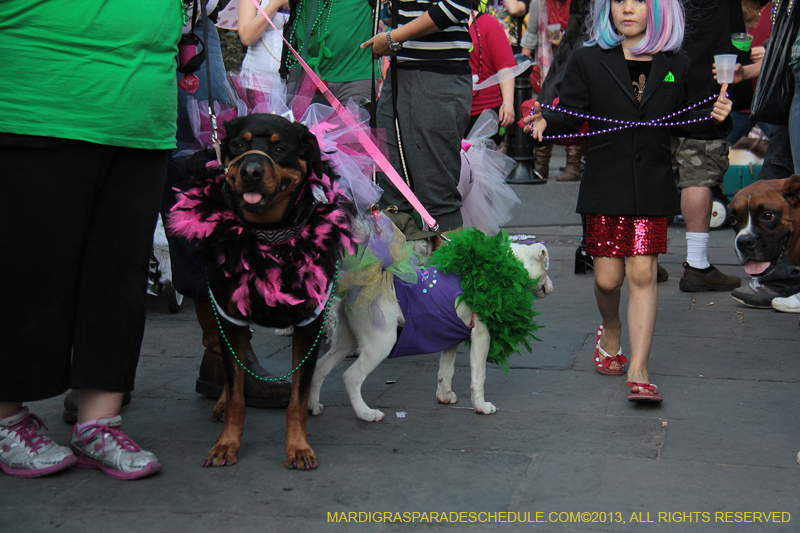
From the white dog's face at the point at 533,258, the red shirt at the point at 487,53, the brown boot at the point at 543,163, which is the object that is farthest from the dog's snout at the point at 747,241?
the brown boot at the point at 543,163

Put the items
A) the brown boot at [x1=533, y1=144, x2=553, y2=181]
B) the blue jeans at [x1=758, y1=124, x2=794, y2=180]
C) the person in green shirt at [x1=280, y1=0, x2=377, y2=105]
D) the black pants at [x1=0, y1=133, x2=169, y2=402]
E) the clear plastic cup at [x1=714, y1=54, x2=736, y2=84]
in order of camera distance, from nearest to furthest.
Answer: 1. the black pants at [x1=0, y1=133, x2=169, y2=402]
2. the clear plastic cup at [x1=714, y1=54, x2=736, y2=84]
3. the person in green shirt at [x1=280, y1=0, x2=377, y2=105]
4. the blue jeans at [x1=758, y1=124, x2=794, y2=180]
5. the brown boot at [x1=533, y1=144, x2=553, y2=181]

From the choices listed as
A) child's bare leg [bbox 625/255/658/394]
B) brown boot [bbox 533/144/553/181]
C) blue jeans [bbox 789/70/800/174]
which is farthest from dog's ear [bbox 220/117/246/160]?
brown boot [bbox 533/144/553/181]

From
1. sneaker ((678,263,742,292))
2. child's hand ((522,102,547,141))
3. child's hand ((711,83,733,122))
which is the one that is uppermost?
child's hand ((711,83,733,122))

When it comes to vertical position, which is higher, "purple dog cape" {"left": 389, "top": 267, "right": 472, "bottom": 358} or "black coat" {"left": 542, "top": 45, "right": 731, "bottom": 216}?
"black coat" {"left": 542, "top": 45, "right": 731, "bottom": 216}

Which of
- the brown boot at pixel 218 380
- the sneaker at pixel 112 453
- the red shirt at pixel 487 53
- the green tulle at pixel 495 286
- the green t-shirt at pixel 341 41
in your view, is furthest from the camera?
the red shirt at pixel 487 53

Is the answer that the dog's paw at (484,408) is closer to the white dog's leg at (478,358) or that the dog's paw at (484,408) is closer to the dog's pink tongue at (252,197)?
the white dog's leg at (478,358)

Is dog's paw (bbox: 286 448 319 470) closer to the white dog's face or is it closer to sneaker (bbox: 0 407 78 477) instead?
sneaker (bbox: 0 407 78 477)

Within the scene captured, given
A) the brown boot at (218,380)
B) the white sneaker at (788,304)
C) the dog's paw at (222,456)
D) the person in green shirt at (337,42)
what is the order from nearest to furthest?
the dog's paw at (222,456), the brown boot at (218,380), the person in green shirt at (337,42), the white sneaker at (788,304)

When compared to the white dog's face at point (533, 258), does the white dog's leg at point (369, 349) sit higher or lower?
lower

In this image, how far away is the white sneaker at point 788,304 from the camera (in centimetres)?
533

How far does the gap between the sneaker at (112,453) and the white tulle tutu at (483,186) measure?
272cm

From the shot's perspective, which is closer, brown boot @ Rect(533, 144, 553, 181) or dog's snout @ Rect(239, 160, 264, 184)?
dog's snout @ Rect(239, 160, 264, 184)

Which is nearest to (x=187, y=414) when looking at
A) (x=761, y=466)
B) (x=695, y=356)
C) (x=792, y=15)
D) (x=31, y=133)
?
(x=31, y=133)

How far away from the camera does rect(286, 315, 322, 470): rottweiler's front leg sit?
10.2 ft
